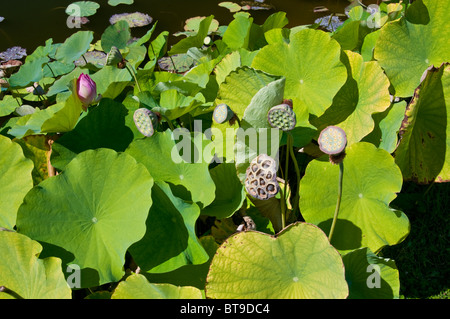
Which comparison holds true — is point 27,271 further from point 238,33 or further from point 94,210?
point 238,33

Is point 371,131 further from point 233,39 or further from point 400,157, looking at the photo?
point 233,39

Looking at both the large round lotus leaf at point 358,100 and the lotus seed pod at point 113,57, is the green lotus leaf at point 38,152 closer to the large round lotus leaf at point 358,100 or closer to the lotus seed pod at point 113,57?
the lotus seed pod at point 113,57

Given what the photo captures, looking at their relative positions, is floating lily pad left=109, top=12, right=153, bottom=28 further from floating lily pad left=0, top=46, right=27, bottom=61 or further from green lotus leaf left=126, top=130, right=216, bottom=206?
green lotus leaf left=126, top=130, right=216, bottom=206

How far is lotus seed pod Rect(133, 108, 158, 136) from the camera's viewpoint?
134 centimetres

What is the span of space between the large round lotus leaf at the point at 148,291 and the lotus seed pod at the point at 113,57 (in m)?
0.89

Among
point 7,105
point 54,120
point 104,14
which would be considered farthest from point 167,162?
point 104,14

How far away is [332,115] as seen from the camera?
1641 millimetres

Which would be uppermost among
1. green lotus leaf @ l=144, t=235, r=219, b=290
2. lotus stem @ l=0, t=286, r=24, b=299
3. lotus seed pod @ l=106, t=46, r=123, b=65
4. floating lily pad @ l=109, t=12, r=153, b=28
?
lotus seed pod @ l=106, t=46, r=123, b=65

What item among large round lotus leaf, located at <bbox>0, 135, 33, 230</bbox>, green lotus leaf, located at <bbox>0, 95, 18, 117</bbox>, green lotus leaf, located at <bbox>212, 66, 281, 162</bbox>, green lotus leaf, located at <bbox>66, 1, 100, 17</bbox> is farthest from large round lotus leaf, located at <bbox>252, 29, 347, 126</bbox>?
green lotus leaf, located at <bbox>66, 1, 100, 17</bbox>

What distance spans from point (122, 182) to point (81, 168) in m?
0.12

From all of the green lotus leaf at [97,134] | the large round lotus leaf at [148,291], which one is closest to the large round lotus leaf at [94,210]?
the large round lotus leaf at [148,291]

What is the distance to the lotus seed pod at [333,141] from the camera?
1032 millimetres

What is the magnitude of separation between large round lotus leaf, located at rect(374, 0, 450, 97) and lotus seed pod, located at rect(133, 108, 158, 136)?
2.75 feet
